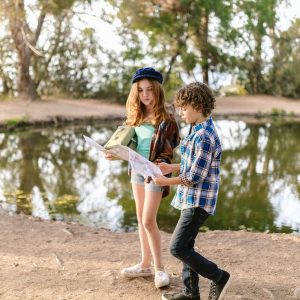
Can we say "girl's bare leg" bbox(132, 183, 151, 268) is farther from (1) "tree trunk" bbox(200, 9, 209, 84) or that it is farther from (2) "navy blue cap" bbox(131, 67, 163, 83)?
(1) "tree trunk" bbox(200, 9, 209, 84)

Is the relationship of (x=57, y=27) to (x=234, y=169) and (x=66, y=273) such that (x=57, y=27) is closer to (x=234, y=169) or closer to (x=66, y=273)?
(x=234, y=169)

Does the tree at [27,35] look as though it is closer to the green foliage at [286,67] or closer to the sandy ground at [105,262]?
the green foliage at [286,67]

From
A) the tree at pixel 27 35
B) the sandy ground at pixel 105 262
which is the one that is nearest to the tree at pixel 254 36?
the tree at pixel 27 35

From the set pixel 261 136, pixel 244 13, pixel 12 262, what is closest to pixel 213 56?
pixel 244 13

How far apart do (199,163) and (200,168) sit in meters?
0.03

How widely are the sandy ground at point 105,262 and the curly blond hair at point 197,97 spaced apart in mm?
1201

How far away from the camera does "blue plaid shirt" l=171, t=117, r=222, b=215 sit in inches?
103

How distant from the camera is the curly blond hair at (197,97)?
2.65m

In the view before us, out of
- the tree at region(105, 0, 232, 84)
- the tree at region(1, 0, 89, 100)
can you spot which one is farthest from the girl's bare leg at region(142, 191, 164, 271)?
the tree at region(105, 0, 232, 84)

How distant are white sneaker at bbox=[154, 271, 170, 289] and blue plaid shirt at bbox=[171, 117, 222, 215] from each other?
70 cm

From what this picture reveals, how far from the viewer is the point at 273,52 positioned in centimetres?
2483

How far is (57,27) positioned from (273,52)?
10.7 m

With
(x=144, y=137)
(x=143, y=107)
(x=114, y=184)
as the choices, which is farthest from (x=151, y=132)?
(x=114, y=184)

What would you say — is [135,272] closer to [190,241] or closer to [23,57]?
[190,241]
